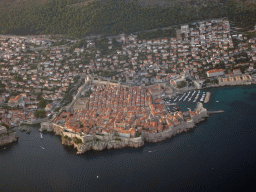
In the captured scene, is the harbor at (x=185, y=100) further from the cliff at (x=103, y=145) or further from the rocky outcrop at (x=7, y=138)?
the rocky outcrop at (x=7, y=138)

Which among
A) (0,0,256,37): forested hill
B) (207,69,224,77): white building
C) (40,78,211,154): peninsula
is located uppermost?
(0,0,256,37): forested hill

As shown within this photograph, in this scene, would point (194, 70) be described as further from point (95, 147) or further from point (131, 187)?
point (131, 187)

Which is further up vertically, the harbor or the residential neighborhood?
the residential neighborhood

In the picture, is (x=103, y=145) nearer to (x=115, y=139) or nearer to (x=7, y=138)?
(x=115, y=139)

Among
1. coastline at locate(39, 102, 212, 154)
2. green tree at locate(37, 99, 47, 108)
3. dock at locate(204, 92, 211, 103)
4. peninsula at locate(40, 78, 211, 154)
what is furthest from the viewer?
green tree at locate(37, 99, 47, 108)

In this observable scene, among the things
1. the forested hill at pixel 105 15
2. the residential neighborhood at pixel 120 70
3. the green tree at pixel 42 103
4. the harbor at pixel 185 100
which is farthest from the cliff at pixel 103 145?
the forested hill at pixel 105 15

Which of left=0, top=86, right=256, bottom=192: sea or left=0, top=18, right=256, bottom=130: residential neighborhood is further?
left=0, top=18, right=256, bottom=130: residential neighborhood

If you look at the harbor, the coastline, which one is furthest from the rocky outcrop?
the harbor

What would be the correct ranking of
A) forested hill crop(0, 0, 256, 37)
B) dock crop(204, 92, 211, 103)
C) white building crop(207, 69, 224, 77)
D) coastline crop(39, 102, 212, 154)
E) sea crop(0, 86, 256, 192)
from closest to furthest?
sea crop(0, 86, 256, 192) < coastline crop(39, 102, 212, 154) < dock crop(204, 92, 211, 103) < white building crop(207, 69, 224, 77) < forested hill crop(0, 0, 256, 37)

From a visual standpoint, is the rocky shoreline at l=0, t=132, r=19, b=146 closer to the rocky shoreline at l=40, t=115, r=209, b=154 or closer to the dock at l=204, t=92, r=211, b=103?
the rocky shoreline at l=40, t=115, r=209, b=154
